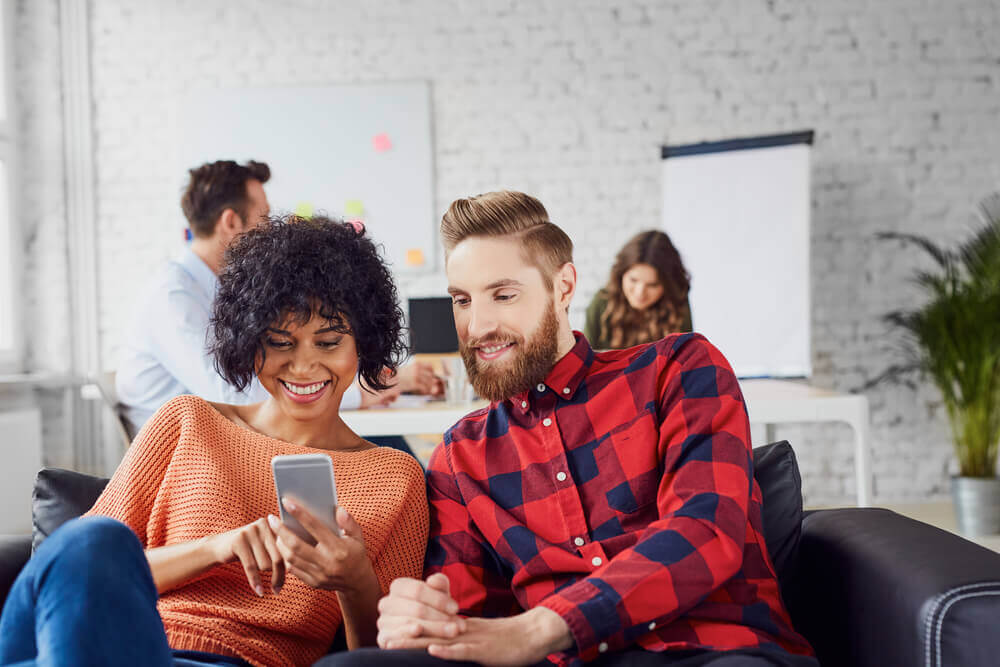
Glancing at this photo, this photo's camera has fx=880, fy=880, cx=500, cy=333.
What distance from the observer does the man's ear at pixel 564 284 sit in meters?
1.54

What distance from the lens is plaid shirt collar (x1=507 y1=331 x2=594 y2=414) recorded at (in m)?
1.49

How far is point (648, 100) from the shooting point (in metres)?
4.95

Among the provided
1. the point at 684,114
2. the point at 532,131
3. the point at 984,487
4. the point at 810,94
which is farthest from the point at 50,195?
the point at 984,487

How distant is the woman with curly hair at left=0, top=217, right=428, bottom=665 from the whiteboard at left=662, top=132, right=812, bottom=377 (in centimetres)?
329

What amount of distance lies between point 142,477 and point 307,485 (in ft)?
1.25

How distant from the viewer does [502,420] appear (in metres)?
1.52

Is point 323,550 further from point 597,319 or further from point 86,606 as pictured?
point 597,319

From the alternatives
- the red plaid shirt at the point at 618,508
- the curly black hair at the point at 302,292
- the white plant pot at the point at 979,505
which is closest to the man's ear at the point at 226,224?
the curly black hair at the point at 302,292

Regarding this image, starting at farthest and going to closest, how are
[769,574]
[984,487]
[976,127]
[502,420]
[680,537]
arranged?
[976,127] < [984,487] < [502,420] < [769,574] < [680,537]

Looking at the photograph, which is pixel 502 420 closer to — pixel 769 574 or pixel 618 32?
pixel 769 574

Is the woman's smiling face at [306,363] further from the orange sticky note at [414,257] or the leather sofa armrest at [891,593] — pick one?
the orange sticky note at [414,257]

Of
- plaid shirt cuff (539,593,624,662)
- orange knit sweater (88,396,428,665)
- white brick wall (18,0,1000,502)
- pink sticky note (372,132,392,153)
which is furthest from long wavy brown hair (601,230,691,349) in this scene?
plaid shirt cuff (539,593,624,662)

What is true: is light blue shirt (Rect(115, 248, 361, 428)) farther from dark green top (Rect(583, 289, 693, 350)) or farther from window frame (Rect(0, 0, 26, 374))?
window frame (Rect(0, 0, 26, 374))

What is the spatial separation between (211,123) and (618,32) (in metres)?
2.36
